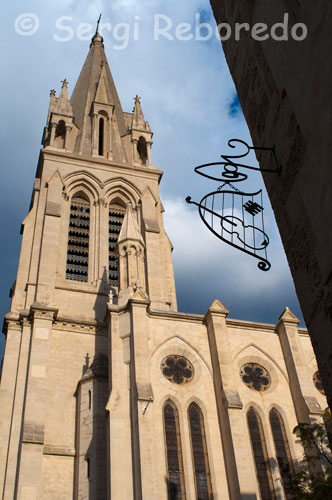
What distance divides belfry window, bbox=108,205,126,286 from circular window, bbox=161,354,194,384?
8318mm

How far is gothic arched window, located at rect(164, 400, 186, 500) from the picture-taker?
17984mm

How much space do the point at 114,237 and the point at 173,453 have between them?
50.6 feet

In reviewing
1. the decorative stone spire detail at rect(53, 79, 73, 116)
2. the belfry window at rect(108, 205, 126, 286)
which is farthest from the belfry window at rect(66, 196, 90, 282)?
the decorative stone spire detail at rect(53, 79, 73, 116)

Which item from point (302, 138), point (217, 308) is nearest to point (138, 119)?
point (217, 308)

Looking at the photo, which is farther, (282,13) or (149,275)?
(149,275)

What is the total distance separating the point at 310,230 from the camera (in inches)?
187

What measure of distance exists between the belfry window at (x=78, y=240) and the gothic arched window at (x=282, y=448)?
12.7 metres

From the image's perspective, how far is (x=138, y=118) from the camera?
1668 inches

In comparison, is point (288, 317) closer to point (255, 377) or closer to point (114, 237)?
point (255, 377)

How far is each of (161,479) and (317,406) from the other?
6.45 meters

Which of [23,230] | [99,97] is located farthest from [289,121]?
[99,97]

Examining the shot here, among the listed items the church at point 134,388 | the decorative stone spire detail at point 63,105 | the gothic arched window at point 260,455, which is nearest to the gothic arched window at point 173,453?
the church at point 134,388

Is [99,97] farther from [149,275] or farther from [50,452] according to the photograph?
[50,452]

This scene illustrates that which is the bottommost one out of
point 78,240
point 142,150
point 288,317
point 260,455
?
point 260,455
